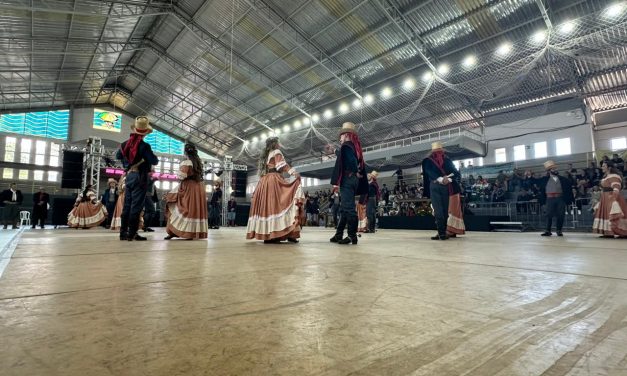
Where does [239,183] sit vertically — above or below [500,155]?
below

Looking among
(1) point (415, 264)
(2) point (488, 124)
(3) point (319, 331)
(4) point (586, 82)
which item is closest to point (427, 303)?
(3) point (319, 331)

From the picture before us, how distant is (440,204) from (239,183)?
15133 mm

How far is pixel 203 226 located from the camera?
16.4ft

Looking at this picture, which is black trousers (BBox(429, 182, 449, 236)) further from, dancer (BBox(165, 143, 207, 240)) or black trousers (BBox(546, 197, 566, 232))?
dancer (BBox(165, 143, 207, 240))

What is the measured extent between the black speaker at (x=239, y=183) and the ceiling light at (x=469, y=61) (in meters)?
12.2

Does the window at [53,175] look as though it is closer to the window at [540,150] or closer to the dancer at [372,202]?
the dancer at [372,202]

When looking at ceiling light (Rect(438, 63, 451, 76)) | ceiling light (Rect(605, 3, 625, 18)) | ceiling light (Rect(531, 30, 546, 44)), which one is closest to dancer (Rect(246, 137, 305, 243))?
ceiling light (Rect(531, 30, 546, 44))

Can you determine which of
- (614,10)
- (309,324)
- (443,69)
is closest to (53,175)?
(443,69)

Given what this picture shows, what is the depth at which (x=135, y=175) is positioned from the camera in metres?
4.51

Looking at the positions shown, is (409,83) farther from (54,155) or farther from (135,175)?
(54,155)

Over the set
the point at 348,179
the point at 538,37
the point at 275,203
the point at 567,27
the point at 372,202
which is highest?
the point at 538,37

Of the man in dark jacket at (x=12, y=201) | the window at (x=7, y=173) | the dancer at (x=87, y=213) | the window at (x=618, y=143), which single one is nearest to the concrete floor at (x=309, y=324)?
the dancer at (x=87, y=213)

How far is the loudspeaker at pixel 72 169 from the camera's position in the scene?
585 inches

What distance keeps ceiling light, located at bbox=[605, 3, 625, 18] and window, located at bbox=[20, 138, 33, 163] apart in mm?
A: 33618
